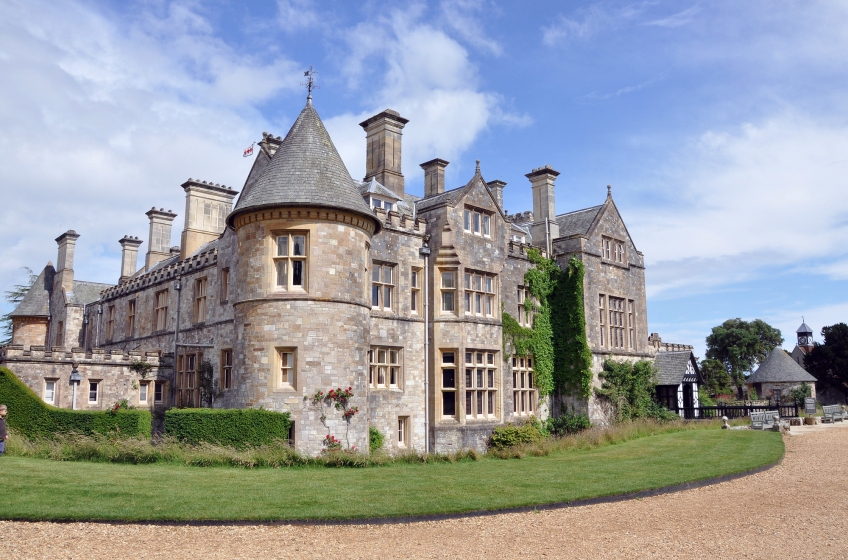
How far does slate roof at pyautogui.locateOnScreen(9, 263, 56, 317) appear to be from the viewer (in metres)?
37.8

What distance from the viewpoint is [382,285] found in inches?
906

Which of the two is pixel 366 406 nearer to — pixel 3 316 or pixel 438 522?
pixel 438 522

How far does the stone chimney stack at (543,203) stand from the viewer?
30.6 metres

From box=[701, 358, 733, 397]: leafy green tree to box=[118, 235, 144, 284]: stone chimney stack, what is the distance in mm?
48776

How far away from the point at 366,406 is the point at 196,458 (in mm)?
5074

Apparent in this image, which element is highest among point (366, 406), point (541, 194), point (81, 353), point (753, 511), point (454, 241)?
point (541, 194)

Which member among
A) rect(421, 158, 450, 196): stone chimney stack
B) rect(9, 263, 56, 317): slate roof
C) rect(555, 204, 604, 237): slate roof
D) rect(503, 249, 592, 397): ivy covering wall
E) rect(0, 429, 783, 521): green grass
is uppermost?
rect(421, 158, 450, 196): stone chimney stack

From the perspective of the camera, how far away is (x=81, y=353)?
25.3 metres

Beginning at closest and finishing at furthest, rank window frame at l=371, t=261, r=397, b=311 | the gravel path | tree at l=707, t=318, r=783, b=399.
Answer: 1. the gravel path
2. window frame at l=371, t=261, r=397, b=311
3. tree at l=707, t=318, r=783, b=399

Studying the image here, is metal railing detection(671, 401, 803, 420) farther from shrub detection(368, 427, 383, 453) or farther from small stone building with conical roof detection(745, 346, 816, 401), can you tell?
shrub detection(368, 427, 383, 453)

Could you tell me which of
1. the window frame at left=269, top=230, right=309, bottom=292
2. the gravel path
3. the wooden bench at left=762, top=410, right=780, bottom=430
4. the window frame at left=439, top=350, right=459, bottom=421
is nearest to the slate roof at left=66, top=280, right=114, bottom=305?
the window frame at left=269, top=230, right=309, bottom=292

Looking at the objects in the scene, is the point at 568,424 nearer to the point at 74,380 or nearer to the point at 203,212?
the point at 203,212

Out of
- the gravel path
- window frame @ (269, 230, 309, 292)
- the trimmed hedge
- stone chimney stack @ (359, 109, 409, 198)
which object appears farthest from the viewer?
stone chimney stack @ (359, 109, 409, 198)

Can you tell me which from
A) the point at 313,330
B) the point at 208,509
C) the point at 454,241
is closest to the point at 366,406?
the point at 313,330
